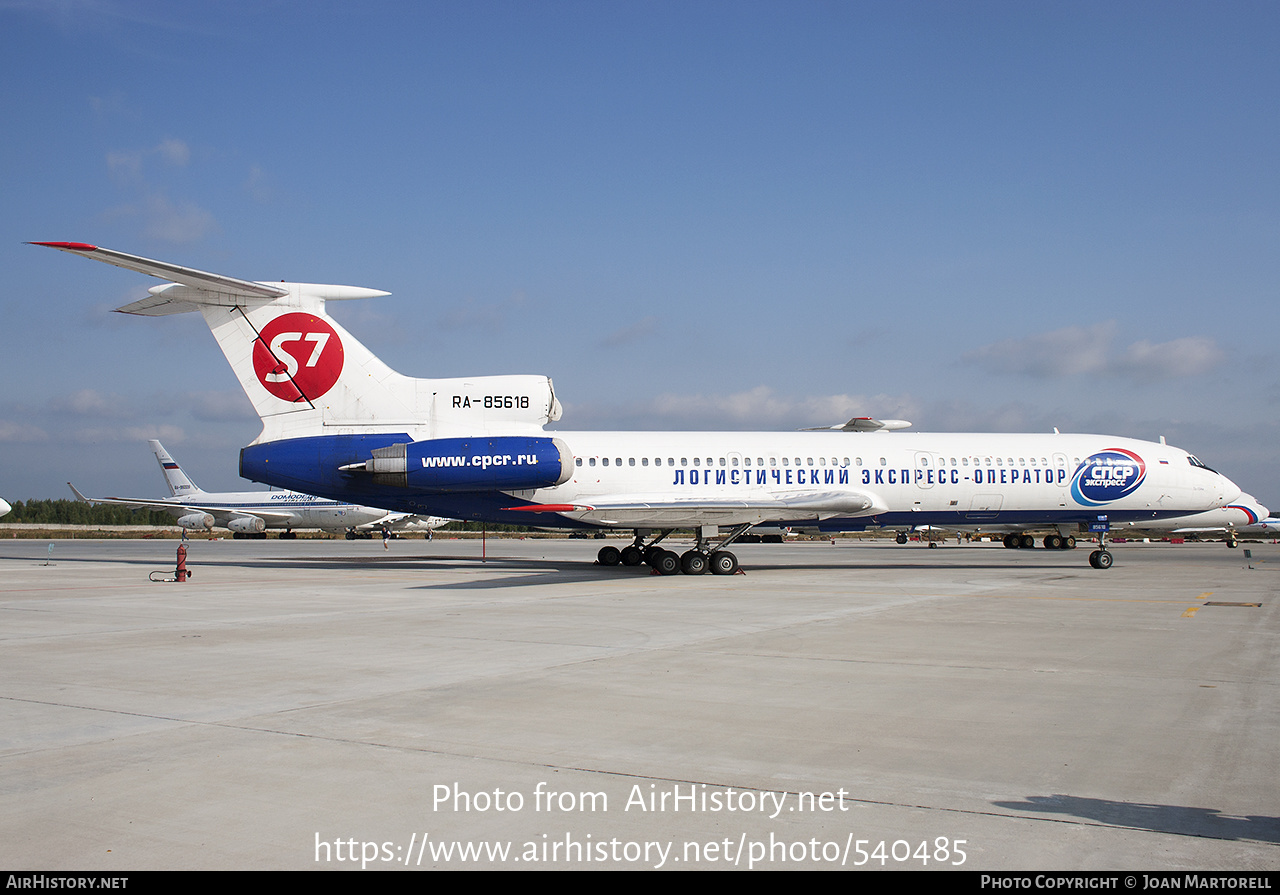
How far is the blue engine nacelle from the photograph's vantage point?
70.3 feet

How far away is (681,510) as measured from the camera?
22.1 m

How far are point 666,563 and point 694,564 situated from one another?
0.74 metres

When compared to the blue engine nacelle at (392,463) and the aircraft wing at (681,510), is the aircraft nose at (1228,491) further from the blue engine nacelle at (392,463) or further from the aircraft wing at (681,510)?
the blue engine nacelle at (392,463)

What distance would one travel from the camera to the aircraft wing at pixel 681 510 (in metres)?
22.1

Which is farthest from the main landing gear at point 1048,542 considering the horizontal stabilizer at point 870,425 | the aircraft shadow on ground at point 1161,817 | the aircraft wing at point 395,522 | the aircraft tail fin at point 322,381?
the aircraft shadow on ground at point 1161,817

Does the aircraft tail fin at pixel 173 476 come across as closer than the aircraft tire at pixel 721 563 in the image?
No

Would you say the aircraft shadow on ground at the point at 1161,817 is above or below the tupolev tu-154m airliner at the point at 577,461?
below

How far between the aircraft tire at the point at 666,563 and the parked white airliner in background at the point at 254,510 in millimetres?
36794

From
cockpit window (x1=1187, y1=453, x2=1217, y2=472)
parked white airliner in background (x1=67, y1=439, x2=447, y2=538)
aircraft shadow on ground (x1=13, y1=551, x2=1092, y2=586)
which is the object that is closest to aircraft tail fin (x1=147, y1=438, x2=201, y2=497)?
parked white airliner in background (x1=67, y1=439, x2=447, y2=538)

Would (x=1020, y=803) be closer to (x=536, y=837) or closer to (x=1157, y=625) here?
(x=536, y=837)

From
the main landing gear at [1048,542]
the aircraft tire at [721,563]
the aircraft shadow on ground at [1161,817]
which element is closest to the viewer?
the aircraft shadow on ground at [1161,817]

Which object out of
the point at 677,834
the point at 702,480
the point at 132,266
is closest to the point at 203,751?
the point at 677,834

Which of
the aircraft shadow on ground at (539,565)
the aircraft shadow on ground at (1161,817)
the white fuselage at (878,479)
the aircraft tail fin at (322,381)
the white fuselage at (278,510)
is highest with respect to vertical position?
the aircraft tail fin at (322,381)
